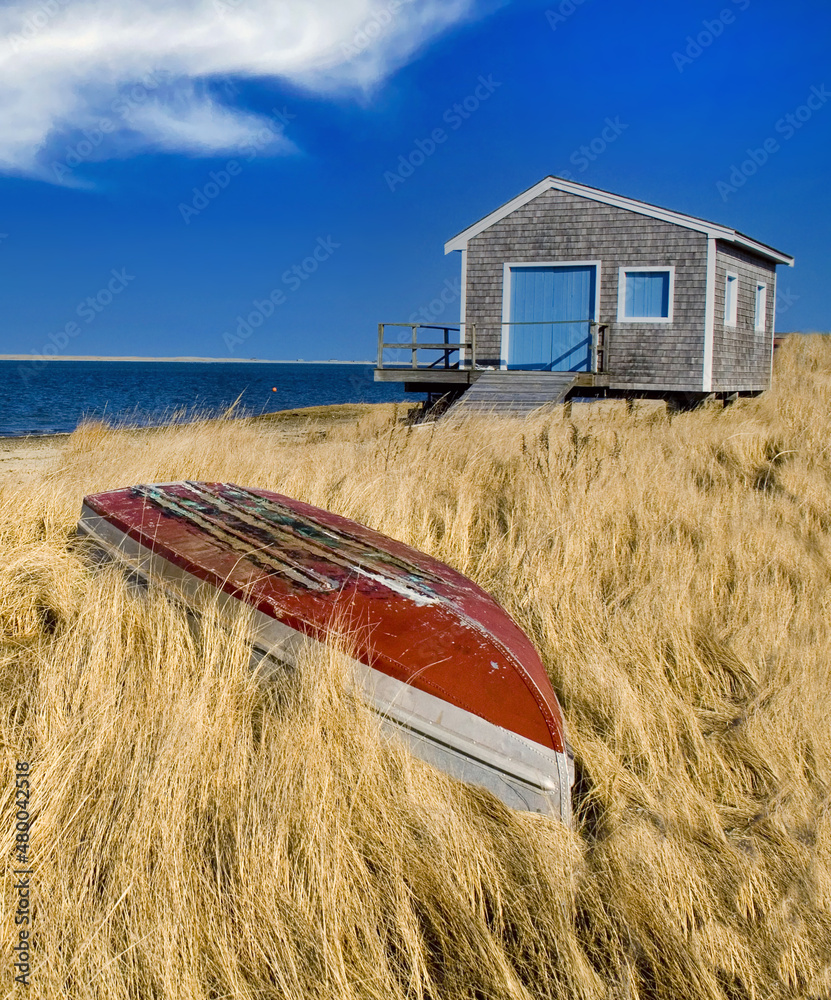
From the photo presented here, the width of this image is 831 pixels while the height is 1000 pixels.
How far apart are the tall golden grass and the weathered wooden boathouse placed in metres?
11.2

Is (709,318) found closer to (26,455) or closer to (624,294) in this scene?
(624,294)

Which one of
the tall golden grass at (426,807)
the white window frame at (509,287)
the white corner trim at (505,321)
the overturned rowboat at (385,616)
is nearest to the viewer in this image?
the tall golden grass at (426,807)

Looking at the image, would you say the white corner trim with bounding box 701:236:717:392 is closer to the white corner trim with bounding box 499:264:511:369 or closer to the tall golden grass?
the white corner trim with bounding box 499:264:511:369

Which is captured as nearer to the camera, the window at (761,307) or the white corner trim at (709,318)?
the white corner trim at (709,318)

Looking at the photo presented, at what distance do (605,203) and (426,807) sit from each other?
51.9ft

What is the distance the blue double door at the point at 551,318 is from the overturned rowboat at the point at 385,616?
1279cm

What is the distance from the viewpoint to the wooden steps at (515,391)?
14.0 meters

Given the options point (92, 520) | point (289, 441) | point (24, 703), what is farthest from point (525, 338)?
point (24, 703)

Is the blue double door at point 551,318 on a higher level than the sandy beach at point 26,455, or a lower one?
higher

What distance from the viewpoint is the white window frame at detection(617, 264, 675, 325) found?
16289 mm

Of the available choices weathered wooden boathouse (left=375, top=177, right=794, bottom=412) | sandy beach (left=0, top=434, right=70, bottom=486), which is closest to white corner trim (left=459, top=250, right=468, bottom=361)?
weathered wooden boathouse (left=375, top=177, right=794, bottom=412)

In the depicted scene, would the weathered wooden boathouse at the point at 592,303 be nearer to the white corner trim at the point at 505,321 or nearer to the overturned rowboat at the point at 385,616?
the white corner trim at the point at 505,321

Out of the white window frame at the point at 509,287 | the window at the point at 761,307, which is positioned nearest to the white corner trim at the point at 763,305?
the window at the point at 761,307

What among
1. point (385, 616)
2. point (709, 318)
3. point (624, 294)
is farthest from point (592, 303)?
point (385, 616)
